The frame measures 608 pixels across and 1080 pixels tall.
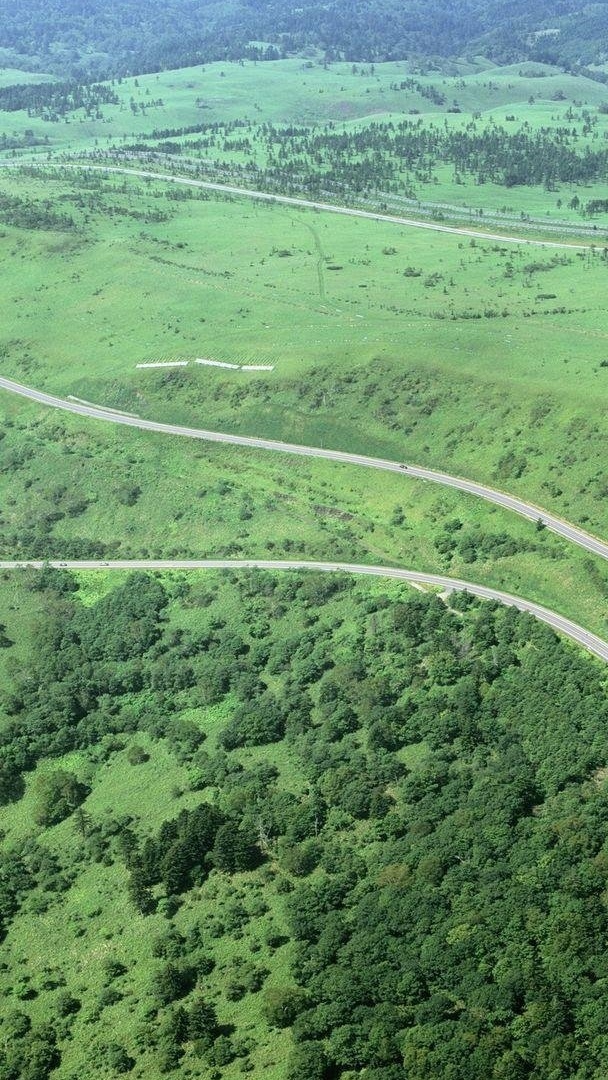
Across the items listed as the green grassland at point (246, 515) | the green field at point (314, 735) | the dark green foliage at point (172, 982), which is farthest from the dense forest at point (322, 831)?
the green grassland at point (246, 515)

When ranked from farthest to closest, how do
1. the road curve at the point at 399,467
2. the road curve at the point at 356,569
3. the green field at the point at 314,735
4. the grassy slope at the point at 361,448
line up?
the grassy slope at the point at 361,448, the road curve at the point at 399,467, the road curve at the point at 356,569, the green field at the point at 314,735

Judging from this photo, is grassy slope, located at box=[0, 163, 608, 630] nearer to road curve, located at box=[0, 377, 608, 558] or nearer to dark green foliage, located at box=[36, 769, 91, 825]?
road curve, located at box=[0, 377, 608, 558]

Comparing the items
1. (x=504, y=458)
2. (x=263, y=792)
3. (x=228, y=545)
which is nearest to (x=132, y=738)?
(x=263, y=792)

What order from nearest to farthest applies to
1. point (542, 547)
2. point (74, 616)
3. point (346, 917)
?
point (346, 917) < point (542, 547) < point (74, 616)

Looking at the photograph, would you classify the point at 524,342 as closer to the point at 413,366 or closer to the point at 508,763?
the point at 413,366

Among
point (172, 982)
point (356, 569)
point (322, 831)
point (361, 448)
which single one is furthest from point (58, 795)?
point (361, 448)

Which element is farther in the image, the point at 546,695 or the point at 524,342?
the point at 524,342

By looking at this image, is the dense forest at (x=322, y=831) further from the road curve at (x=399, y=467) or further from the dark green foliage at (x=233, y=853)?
the road curve at (x=399, y=467)

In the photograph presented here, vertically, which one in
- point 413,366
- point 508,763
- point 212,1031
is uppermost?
point 413,366
